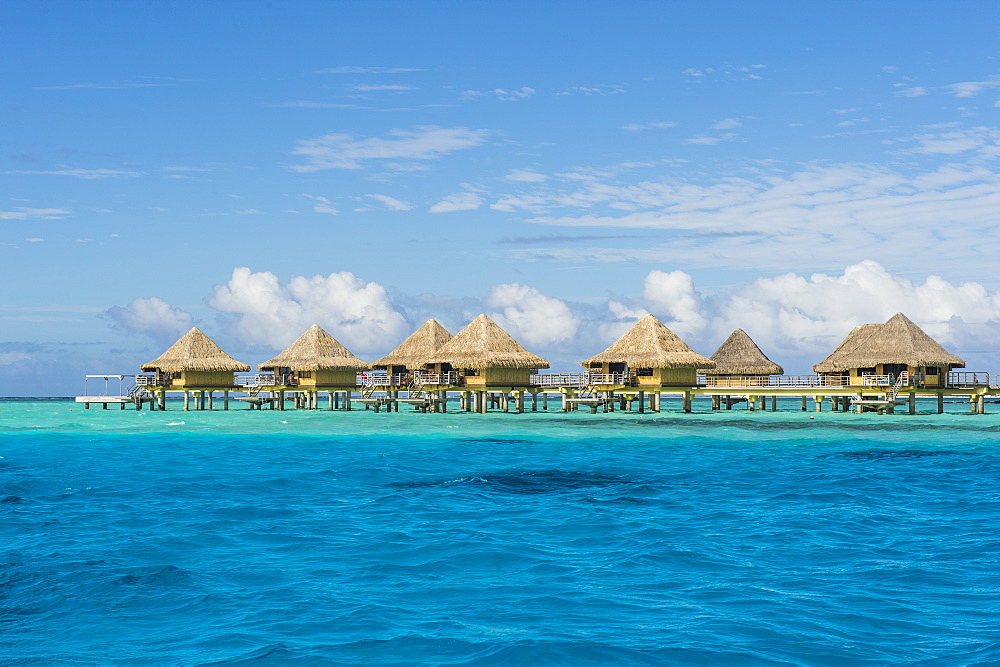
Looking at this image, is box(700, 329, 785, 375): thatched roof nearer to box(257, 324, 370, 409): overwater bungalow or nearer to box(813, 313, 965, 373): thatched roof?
box(813, 313, 965, 373): thatched roof

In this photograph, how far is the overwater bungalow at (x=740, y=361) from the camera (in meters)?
61.8

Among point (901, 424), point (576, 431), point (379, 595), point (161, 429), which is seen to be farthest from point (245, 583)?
point (901, 424)

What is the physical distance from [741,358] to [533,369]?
15820 mm

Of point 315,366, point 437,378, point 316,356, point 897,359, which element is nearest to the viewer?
point 897,359

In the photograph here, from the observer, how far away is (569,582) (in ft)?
38.9

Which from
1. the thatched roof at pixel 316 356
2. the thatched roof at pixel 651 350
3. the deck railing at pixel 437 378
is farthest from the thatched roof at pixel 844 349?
the thatched roof at pixel 316 356

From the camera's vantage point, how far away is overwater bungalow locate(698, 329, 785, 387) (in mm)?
61781

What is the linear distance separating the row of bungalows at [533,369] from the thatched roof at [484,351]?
0.22 feet

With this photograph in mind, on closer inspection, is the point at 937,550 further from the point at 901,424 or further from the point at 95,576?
the point at 901,424

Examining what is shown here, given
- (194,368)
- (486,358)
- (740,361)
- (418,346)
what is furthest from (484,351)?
(194,368)

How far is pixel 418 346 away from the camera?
62812mm

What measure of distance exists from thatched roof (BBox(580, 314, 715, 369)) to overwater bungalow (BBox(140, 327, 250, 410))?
26046 millimetres

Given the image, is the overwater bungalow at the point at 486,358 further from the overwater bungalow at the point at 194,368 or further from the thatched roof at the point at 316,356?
the overwater bungalow at the point at 194,368

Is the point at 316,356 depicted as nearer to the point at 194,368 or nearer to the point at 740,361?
the point at 194,368
